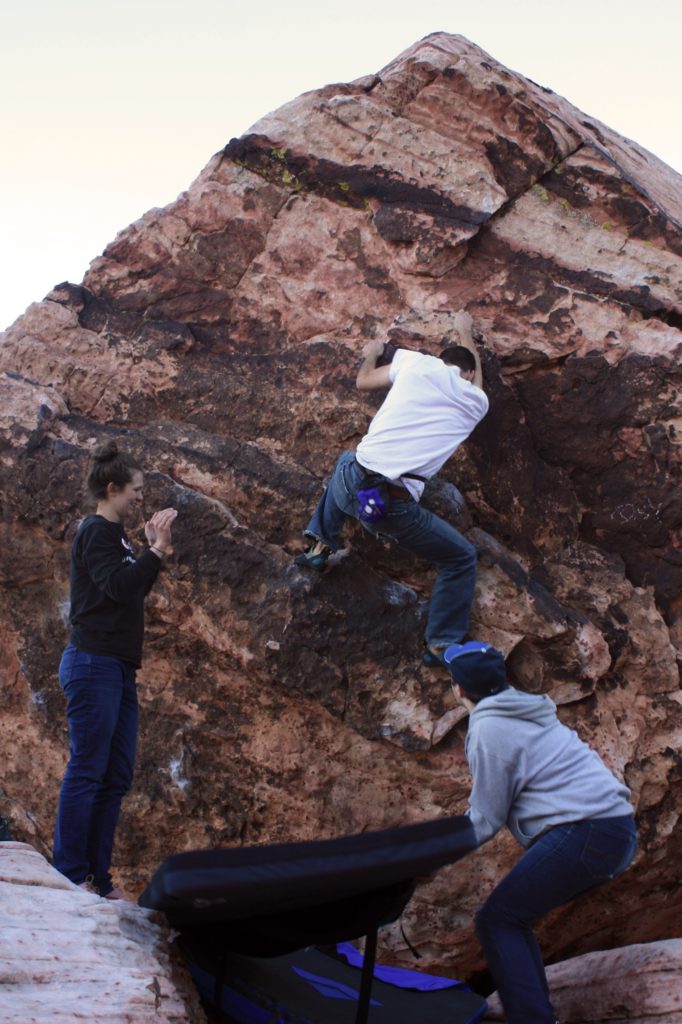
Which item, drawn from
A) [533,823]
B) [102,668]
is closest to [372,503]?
[102,668]

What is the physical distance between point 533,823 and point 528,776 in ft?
0.62

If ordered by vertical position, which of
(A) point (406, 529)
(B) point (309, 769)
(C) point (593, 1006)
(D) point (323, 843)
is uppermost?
(A) point (406, 529)

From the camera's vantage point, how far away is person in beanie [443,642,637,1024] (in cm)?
368

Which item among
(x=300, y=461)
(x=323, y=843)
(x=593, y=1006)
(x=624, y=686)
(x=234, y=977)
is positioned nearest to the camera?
(x=323, y=843)

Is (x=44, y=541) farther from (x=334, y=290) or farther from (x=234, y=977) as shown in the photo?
(x=234, y=977)

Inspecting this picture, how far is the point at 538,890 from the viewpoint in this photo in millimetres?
3691

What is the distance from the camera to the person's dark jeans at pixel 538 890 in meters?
3.67

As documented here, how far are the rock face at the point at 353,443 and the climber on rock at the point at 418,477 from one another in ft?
0.87

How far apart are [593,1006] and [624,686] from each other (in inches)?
74.1

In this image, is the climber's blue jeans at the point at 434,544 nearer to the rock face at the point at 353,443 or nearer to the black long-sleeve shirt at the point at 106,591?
the rock face at the point at 353,443

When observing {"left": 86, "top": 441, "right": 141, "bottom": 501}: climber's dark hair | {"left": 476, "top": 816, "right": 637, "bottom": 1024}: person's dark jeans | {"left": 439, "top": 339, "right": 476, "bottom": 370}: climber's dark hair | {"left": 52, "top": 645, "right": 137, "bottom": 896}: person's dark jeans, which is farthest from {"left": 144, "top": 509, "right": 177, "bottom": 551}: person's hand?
{"left": 476, "top": 816, "right": 637, "bottom": 1024}: person's dark jeans

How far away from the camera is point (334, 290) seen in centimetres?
636

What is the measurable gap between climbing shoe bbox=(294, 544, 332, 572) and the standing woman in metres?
1.01

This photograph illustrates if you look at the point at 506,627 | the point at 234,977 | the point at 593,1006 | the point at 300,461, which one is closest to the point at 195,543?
the point at 300,461
